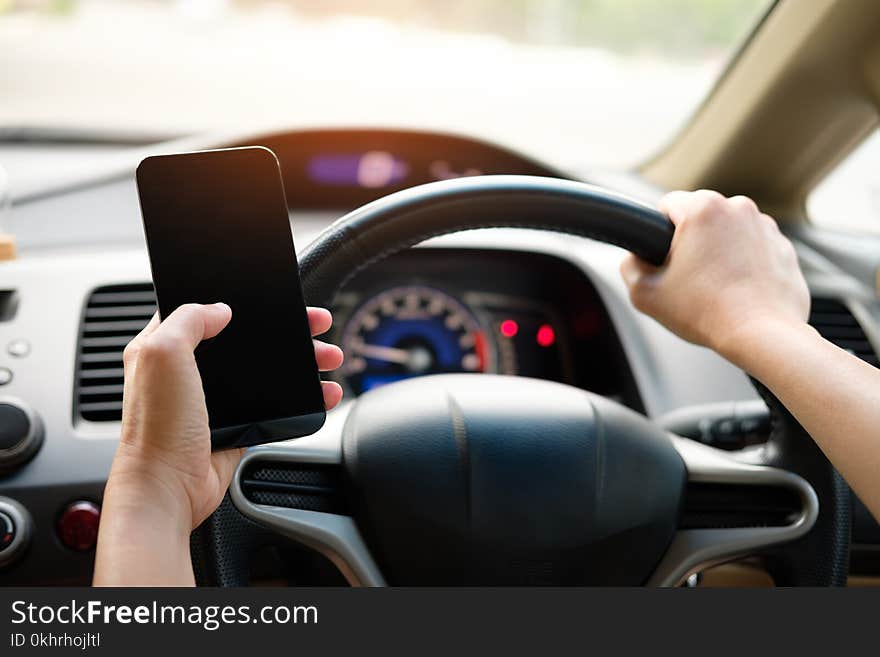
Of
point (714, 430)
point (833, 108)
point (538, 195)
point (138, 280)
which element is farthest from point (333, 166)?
point (538, 195)

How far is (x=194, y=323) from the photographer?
65cm

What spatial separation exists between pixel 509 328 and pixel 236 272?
1.15 metres

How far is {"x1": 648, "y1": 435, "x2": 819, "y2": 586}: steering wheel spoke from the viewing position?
81 cm

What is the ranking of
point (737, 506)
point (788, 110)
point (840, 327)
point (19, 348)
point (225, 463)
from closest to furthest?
point (225, 463) → point (737, 506) → point (19, 348) → point (840, 327) → point (788, 110)

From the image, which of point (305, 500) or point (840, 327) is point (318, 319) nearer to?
point (305, 500)

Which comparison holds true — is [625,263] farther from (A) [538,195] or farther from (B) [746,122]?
(B) [746,122]

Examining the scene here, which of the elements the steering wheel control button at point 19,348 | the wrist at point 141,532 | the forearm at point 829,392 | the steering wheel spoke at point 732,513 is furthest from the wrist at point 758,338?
the steering wheel control button at point 19,348

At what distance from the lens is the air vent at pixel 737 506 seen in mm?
828

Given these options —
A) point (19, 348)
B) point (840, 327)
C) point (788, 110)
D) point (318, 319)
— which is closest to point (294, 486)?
point (318, 319)

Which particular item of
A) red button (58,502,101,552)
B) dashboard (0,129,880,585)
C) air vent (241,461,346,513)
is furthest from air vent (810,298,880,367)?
red button (58,502,101,552)

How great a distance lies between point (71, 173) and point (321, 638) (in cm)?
141

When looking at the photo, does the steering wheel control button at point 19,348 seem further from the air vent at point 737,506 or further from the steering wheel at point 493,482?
the air vent at point 737,506

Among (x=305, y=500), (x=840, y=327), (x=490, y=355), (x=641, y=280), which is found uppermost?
(x=641, y=280)

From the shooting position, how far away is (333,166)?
2096mm
